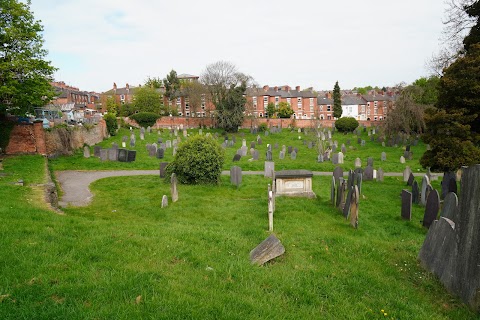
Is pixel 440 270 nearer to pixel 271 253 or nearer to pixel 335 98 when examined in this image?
pixel 271 253

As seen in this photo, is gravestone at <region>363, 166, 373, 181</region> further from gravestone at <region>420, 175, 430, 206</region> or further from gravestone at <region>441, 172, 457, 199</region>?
gravestone at <region>420, 175, 430, 206</region>

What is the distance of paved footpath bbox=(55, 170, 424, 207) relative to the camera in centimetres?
1297

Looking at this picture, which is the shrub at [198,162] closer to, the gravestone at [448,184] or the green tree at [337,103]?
the gravestone at [448,184]

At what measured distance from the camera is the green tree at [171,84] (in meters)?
62.6

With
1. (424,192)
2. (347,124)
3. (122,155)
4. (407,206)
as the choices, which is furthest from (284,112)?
(407,206)

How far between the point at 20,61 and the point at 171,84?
146 ft

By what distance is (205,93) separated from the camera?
169 feet

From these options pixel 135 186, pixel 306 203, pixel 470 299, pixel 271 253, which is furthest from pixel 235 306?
pixel 135 186

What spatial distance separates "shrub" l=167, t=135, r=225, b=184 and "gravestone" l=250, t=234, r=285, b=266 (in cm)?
956

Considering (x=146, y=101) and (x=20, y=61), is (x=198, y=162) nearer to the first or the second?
(x=20, y=61)

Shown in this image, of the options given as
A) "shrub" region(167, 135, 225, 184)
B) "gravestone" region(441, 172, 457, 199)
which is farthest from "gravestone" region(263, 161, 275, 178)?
"gravestone" region(441, 172, 457, 199)

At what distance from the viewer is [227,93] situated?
156 ft

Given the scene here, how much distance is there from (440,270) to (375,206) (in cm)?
740

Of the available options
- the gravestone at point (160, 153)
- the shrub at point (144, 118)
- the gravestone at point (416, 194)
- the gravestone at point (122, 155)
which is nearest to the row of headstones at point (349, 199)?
the gravestone at point (416, 194)
